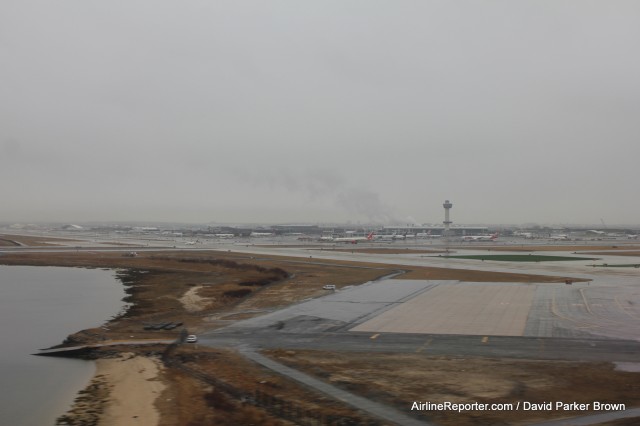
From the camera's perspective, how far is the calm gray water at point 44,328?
2468cm

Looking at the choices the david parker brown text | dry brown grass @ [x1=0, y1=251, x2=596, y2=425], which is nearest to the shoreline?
dry brown grass @ [x1=0, y1=251, x2=596, y2=425]

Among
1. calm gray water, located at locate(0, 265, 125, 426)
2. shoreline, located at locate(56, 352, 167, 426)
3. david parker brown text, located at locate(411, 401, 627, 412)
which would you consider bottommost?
calm gray water, located at locate(0, 265, 125, 426)

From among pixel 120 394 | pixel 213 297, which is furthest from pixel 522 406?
pixel 213 297

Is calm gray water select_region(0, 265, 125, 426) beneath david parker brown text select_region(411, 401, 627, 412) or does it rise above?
beneath

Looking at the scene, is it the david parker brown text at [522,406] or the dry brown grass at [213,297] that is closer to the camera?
the david parker brown text at [522,406]

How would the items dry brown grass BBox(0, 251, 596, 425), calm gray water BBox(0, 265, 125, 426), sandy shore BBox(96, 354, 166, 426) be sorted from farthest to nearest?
calm gray water BBox(0, 265, 125, 426) < dry brown grass BBox(0, 251, 596, 425) < sandy shore BBox(96, 354, 166, 426)

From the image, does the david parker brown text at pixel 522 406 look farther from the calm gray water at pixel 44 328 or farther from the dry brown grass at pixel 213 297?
the calm gray water at pixel 44 328

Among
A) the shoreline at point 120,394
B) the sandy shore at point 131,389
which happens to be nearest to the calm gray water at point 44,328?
the shoreline at point 120,394

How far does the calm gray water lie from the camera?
24.7 meters

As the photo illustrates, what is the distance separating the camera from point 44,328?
42.7 m

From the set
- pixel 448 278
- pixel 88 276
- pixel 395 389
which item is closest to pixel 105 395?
pixel 395 389

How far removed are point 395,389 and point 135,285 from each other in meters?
54.4

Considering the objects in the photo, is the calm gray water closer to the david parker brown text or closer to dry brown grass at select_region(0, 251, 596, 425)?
dry brown grass at select_region(0, 251, 596, 425)

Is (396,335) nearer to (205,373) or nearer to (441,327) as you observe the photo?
(441,327)
